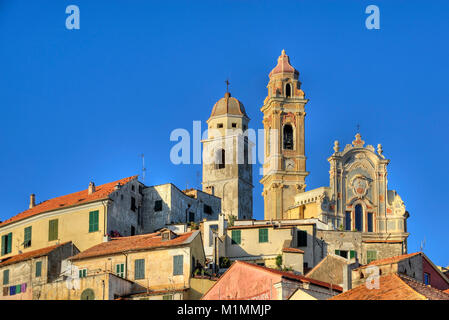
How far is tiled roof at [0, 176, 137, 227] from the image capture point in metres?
76.6

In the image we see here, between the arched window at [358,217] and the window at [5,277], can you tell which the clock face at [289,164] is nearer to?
the arched window at [358,217]

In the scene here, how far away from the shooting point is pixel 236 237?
76.5m

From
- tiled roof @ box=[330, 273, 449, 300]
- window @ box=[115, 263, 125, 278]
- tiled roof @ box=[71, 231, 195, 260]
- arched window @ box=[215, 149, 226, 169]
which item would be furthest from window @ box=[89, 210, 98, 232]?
tiled roof @ box=[330, 273, 449, 300]

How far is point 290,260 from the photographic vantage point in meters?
73.9

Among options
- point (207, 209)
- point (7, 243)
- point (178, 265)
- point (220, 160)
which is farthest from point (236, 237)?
point (220, 160)

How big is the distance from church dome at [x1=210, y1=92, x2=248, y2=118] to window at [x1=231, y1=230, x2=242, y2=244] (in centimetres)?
2404

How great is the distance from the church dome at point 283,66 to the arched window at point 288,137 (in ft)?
16.9

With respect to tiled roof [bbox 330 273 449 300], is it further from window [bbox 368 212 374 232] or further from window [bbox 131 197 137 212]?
window [bbox 368 212 374 232]

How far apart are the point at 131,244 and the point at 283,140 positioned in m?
36.1

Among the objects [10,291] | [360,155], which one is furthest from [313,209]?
[10,291]

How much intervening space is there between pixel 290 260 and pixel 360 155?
25.2 m

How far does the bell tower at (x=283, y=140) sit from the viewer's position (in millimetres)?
99875

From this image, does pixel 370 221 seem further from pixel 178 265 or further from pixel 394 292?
pixel 394 292
